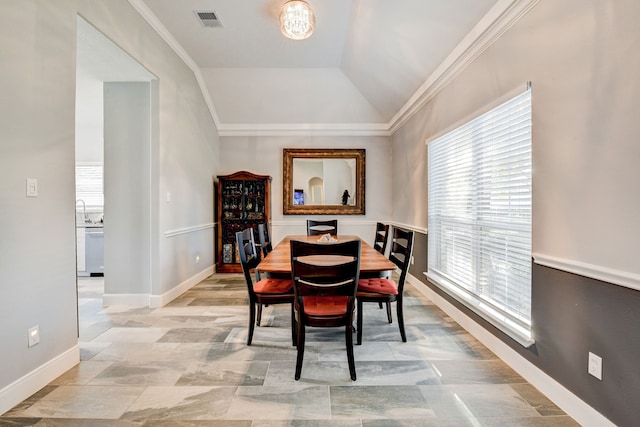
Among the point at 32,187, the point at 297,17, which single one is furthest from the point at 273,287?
the point at 297,17

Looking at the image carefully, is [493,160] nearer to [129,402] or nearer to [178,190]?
[129,402]

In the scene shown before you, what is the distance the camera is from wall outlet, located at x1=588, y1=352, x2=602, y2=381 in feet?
5.05

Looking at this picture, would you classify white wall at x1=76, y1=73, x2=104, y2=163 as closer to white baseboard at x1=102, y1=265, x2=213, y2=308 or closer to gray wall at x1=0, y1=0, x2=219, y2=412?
gray wall at x1=0, y1=0, x2=219, y2=412

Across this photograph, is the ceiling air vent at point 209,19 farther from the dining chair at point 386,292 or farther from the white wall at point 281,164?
the dining chair at point 386,292

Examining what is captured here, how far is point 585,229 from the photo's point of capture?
5.27ft

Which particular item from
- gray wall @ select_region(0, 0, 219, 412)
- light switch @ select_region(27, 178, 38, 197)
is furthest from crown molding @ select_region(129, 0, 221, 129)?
light switch @ select_region(27, 178, 38, 197)

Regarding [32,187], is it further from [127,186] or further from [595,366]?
[595,366]

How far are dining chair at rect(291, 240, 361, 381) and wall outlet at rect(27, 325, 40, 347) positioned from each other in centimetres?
161

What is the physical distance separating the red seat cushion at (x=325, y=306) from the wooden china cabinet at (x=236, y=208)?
3.23 meters

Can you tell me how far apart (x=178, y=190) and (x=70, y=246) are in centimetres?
182

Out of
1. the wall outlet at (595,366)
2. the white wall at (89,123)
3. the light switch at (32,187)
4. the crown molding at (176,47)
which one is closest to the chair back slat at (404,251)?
the wall outlet at (595,366)

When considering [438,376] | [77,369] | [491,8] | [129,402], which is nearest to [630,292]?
[438,376]

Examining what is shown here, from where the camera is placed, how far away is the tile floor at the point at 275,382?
1726 millimetres

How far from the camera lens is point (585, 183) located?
1.61 m
